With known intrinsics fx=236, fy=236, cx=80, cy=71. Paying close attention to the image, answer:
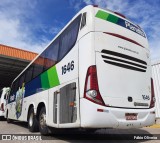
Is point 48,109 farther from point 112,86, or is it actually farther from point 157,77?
point 157,77

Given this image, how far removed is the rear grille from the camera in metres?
5.72

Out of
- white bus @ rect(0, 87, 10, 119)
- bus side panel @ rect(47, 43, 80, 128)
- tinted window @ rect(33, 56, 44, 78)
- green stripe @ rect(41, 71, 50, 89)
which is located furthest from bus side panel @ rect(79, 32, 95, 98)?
white bus @ rect(0, 87, 10, 119)

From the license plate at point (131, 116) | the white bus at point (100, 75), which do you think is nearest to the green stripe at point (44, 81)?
the white bus at point (100, 75)

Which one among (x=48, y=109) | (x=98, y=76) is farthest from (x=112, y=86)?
(x=48, y=109)

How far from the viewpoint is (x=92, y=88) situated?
525 centimetres

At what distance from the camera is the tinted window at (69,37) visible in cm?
626

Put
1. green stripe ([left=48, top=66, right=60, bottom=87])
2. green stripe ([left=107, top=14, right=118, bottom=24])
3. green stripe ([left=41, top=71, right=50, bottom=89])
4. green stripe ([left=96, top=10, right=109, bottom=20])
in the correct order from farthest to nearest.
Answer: green stripe ([left=41, top=71, right=50, bottom=89]) < green stripe ([left=48, top=66, right=60, bottom=87]) < green stripe ([left=107, top=14, right=118, bottom=24]) < green stripe ([left=96, top=10, right=109, bottom=20])

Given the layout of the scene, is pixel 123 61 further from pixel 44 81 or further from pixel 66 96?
pixel 44 81

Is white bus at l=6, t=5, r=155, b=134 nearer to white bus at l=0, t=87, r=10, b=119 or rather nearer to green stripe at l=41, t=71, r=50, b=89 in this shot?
green stripe at l=41, t=71, r=50, b=89

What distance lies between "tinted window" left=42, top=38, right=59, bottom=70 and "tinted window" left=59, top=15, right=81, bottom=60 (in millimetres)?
420

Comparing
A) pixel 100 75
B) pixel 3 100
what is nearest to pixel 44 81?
pixel 100 75

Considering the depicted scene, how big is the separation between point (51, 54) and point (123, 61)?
2.89m

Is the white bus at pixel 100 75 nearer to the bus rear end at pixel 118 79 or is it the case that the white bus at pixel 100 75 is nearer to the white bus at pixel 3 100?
the bus rear end at pixel 118 79

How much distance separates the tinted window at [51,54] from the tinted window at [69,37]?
0.42 meters
